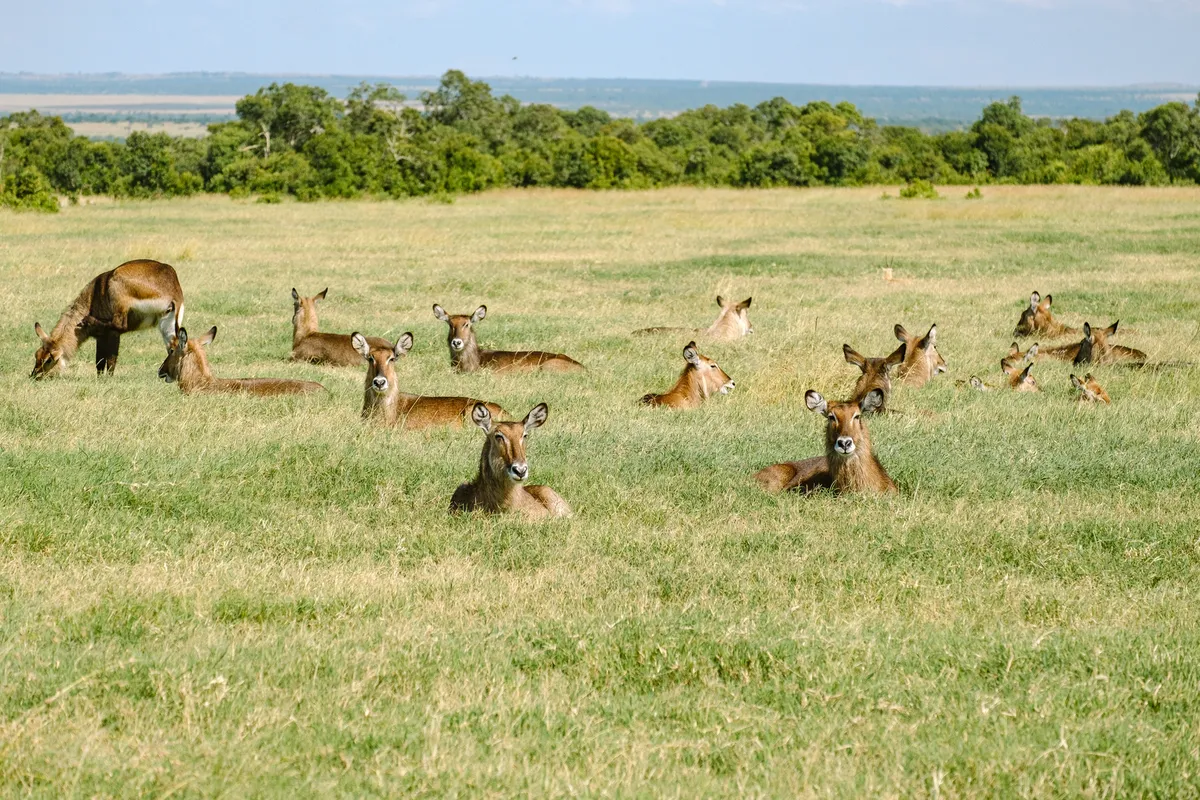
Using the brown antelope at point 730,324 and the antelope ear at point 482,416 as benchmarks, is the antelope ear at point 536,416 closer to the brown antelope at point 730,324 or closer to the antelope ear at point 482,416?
the antelope ear at point 482,416

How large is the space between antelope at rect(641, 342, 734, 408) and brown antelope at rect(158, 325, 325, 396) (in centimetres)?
296

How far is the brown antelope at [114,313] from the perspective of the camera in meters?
13.1

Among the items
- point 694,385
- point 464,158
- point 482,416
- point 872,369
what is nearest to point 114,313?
point 694,385

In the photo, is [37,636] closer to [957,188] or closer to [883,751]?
[883,751]

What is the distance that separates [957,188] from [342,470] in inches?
1716

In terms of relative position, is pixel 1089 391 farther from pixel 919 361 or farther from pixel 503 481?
pixel 503 481

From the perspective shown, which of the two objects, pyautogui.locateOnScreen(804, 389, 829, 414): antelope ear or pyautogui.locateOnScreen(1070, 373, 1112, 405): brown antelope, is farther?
pyautogui.locateOnScreen(1070, 373, 1112, 405): brown antelope

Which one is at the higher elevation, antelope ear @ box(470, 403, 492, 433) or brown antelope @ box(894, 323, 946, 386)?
antelope ear @ box(470, 403, 492, 433)

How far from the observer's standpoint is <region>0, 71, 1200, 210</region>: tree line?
154 feet

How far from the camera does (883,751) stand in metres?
4.30

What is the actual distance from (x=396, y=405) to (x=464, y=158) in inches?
1578

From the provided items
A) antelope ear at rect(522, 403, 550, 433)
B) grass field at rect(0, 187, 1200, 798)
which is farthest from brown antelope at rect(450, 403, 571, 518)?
grass field at rect(0, 187, 1200, 798)

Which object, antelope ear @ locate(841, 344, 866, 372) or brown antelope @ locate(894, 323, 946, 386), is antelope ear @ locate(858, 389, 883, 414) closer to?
antelope ear @ locate(841, 344, 866, 372)

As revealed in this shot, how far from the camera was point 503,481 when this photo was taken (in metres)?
7.56
